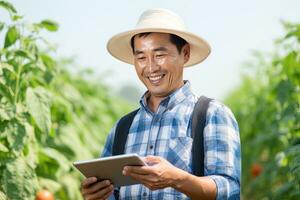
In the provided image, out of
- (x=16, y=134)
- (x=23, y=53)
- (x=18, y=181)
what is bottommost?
(x=18, y=181)

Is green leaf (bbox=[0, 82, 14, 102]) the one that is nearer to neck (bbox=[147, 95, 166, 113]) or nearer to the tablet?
neck (bbox=[147, 95, 166, 113])

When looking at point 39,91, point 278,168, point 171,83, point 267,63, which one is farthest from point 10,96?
point 267,63

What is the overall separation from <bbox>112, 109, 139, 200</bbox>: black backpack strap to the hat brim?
364 mm

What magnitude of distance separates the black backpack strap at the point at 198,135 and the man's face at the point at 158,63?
0.17m

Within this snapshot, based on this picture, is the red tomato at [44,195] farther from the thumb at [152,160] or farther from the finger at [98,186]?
the thumb at [152,160]

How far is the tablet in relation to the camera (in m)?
2.75

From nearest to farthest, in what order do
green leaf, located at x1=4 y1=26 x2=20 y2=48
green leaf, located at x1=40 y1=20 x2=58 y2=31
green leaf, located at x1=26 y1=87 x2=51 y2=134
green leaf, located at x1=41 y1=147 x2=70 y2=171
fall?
green leaf, located at x1=26 y1=87 x2=51 y2=134, green leaf, located at x1=4 y1=26 x2=20 y2=48, green leaf, located at x1=40 y1=20 x2=58 y2=31, green leaf, located at x1=41 y1=147 x2=70 y2=171

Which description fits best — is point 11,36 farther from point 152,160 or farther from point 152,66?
point 152,160

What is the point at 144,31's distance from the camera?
3264 mm

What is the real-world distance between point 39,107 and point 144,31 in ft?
3.76

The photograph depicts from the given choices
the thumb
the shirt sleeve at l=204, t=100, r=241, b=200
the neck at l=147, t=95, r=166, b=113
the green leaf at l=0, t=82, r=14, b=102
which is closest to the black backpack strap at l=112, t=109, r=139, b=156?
the neck at l=147, t=95, r=166, b=113

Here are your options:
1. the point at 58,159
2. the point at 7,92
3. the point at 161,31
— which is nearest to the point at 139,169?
the point at 161,31

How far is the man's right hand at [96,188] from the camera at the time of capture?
306 cm

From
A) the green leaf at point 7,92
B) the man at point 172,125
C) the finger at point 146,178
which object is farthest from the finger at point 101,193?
the green leaf at point 7,92
